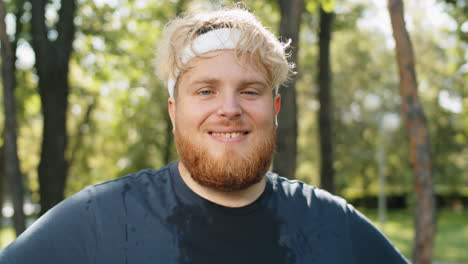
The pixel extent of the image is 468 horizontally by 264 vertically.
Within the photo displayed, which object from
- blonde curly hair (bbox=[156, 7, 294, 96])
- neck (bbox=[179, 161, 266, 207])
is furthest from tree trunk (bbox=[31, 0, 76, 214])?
neck (bbox=[179, 161, 266, 207])

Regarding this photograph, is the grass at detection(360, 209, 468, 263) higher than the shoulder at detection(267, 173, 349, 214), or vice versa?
the shoulder at detection(267, 173, 349, 214)

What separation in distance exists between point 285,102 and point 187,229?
196 inches

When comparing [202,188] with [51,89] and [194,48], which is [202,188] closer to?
[194,48]

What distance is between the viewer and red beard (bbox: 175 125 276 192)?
6.79 ft

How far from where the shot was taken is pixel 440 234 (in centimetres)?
3034

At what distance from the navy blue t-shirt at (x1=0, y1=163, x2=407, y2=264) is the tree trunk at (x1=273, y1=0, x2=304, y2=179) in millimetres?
4090

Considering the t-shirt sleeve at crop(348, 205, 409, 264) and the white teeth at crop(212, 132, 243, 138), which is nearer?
the white teeth at crop(212, 132, 243, 138)

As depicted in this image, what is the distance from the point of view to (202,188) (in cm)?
210

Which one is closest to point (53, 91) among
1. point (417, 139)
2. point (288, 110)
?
point (288, 110)

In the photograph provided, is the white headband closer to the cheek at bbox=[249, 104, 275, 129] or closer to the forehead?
the forehead

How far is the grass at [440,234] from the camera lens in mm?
21438

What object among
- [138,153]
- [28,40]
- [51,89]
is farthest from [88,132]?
[51,89]

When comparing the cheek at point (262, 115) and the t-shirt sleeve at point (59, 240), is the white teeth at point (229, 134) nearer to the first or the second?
the cheek at point (262, 115)

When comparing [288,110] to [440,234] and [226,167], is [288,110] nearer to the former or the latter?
[226,167]
